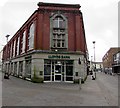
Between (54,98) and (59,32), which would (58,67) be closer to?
(59,32)

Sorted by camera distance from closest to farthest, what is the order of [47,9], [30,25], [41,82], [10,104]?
[10,104] → [41,82] → [47,9] → [30,25]

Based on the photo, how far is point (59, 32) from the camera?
83.8ft

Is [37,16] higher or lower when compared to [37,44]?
higher

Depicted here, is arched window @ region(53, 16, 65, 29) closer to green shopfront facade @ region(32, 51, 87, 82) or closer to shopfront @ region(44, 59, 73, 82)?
green shopfront facade @ region(32, 51, 87, 82)

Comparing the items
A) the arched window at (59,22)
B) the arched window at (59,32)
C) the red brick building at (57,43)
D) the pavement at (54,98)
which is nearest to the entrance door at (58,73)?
the red brick building at (57,43)

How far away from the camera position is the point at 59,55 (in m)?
24.7

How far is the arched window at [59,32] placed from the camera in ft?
83.2

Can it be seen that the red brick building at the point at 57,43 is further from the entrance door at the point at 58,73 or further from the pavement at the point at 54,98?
the pavement at the point at 54,98

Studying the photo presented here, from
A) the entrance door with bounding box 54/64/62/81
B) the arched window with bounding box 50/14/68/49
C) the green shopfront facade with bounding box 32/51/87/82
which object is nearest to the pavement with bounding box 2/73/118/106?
the green shopfront facade with bounding box 32/51/87/82

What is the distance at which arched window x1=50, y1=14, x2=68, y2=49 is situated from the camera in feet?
83.2

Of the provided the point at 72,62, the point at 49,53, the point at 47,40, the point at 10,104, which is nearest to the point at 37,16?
the point at 47,40

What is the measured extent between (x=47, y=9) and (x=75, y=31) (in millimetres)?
4602

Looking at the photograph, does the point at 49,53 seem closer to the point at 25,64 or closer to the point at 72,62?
the point at 72,62

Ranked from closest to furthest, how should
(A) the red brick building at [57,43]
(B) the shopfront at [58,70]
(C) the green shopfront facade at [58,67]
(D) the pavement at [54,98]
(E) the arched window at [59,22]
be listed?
(D) the pavement at [54,98]
(C) the green shopfront facade at [58,67]
(A) the red brick building at [57,43]
(B) the shopfront at [58,70]
(E) the arched window at [59,22]
